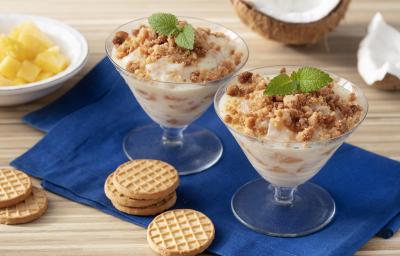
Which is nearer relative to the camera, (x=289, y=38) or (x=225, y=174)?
(x=225, y=174)

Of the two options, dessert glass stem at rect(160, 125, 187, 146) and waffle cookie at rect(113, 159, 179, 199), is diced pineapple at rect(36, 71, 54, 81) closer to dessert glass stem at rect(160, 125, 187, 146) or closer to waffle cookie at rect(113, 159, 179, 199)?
dessert glass stem at rect(160, 125, 187, 146)

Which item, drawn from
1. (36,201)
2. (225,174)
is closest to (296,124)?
(225,174)

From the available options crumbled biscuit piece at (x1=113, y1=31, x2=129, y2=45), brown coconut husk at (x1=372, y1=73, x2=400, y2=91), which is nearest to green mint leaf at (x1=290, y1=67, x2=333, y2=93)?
crumbled biscuit piece at (x1=113, y1=31, x2=129, y2=45)

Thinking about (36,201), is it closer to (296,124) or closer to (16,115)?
(16,115)

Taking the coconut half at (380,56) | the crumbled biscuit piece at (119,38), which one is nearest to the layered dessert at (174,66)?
the crumbled biscuit piece at (119,38)

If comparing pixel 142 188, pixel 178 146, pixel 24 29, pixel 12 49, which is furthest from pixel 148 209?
pixel 24 29

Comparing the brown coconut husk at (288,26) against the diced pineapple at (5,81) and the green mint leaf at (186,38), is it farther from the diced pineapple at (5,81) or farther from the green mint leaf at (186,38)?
the diced pineapple at (5,81)

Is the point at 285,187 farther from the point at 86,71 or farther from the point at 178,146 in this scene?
the point at 86,71
